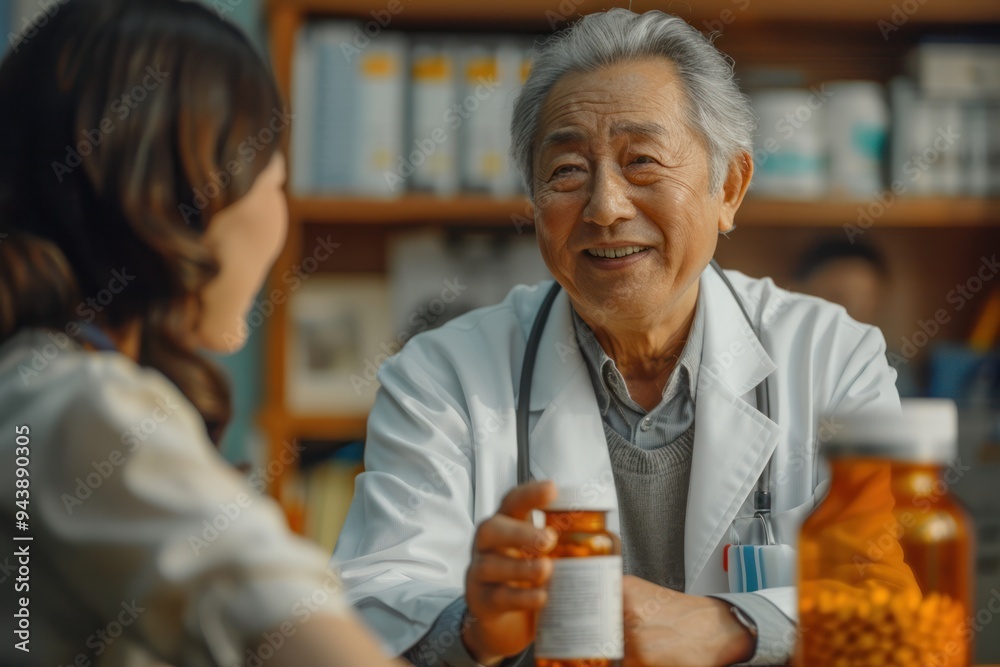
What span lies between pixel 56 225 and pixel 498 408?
0.82 metres

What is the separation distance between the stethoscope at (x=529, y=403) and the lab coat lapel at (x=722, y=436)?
2cm

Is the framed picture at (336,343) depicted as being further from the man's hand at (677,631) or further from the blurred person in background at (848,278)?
the man's hand at (677,631)

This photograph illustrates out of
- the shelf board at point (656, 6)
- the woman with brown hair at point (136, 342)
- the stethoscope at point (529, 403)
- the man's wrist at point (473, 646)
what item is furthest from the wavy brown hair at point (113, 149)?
the shelf board at point (656, 6)

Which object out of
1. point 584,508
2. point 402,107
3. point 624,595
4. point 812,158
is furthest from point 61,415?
point 812,158

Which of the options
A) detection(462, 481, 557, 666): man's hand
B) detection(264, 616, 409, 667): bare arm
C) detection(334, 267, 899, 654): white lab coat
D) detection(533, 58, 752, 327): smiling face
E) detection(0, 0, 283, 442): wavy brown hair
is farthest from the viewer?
detection(533, 58, 752, 327): smiling face

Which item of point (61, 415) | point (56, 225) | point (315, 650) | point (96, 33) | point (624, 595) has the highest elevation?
point (96, 33)

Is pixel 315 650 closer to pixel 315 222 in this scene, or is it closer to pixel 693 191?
pixel 693 191

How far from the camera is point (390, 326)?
2.67 metres

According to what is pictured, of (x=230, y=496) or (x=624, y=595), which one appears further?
(x=624, y=595)

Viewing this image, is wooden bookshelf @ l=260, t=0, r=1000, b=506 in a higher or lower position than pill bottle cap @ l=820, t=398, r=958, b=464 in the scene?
higher

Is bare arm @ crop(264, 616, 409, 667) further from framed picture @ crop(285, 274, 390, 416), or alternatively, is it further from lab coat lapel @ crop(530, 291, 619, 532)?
framed picture @ crop(285, 274, 390, 416)

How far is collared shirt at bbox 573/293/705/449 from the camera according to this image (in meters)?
1.52

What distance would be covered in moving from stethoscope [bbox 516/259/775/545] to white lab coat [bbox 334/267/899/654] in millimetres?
10

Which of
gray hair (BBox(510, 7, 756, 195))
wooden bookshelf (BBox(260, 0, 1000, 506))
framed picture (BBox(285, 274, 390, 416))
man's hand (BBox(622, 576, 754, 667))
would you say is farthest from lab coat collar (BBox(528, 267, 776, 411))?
framed picture (BBox(285, 274, 390, 416))
